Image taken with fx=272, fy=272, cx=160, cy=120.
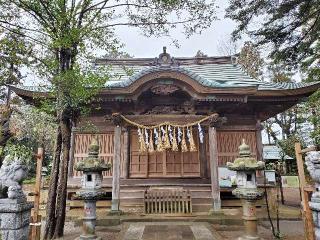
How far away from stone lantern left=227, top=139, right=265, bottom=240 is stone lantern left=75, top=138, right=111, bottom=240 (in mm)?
3630

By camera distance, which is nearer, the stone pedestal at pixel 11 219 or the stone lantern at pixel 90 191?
the stone pedestal at pixel 11 219

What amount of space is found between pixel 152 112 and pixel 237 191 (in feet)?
18.1

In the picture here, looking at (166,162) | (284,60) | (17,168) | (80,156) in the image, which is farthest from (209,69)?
(17,168)

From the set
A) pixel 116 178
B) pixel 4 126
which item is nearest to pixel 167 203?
pixel 116 178

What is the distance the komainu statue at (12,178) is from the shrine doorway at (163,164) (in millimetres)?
6014

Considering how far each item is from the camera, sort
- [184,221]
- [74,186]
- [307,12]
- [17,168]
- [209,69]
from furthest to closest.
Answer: [209,69] < [74,186] < [307,12] < [184,221] < [17,168]

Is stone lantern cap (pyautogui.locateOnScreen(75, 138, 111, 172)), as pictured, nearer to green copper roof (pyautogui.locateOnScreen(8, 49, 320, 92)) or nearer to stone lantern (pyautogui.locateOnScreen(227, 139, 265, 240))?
green copper roof (pyautogui.locateOnScreen(8, 49, 320, 92))

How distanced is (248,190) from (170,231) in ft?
9.55

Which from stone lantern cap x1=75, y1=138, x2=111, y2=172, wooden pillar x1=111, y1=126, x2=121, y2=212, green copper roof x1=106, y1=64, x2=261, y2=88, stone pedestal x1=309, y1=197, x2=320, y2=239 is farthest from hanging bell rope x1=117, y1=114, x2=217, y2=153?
stone pedestal x1=309, y1=197, x2=320, y2=239

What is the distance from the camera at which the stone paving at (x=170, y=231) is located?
7.69 meters

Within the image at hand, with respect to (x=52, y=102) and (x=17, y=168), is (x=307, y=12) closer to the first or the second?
(x=52, y=102)

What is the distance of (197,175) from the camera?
11.6 m

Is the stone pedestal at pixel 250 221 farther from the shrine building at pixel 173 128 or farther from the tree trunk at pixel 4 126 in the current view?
the tree trunk at pixel 4 126

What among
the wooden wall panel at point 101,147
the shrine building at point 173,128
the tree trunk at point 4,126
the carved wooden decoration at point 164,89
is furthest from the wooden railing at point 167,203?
the tree trunk at point 4,126
